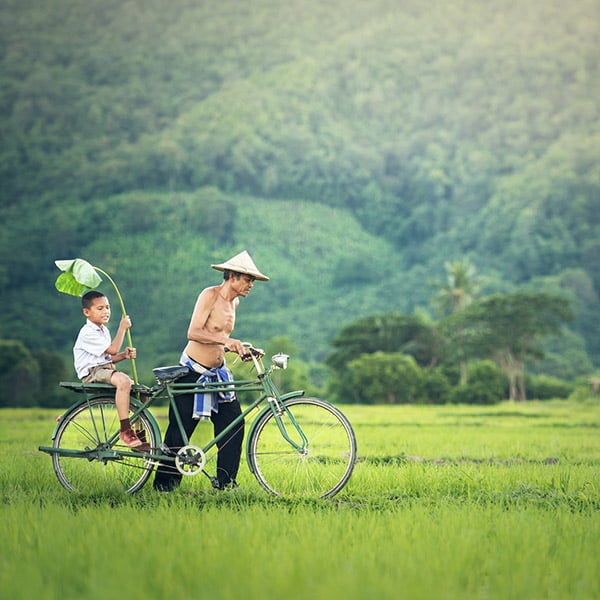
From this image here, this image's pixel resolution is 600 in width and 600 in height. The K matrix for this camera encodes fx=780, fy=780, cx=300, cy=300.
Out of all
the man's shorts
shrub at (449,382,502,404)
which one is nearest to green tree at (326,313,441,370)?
shrub at (449,382,502,404)

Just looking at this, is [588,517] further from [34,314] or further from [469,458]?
[34,314]

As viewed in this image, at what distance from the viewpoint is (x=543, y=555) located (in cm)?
465

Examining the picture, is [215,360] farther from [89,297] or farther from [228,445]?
[89,297]

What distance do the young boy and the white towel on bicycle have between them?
21.9 inches

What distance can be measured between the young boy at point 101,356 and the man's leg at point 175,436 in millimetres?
332

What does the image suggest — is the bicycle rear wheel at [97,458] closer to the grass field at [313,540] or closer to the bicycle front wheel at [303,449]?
the grass field at [313,540]

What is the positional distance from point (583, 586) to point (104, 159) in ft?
639

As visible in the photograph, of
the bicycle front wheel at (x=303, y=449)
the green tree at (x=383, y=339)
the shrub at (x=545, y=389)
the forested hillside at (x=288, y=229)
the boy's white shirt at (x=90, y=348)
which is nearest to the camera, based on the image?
the bicycle front wheel at (x=303, y=449)

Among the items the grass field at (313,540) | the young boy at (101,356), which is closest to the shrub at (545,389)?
the grass field at (313,540)

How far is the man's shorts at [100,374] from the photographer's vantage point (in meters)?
6.77

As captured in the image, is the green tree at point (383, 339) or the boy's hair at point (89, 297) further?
the green tree at point (383, 339)

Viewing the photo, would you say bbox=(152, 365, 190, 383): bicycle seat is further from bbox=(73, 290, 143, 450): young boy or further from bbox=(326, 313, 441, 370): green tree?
bbox=(326, 313, 441, 370): green tree

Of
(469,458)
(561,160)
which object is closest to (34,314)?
(561,160)

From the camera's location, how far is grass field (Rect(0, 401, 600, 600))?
396 centimetres
